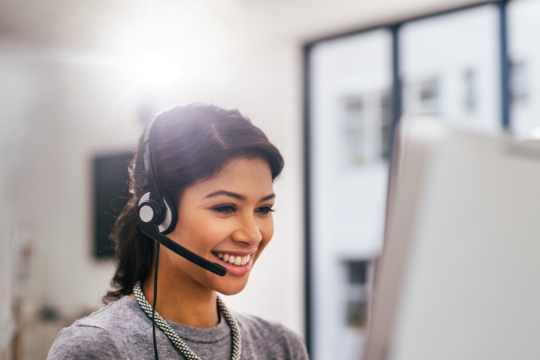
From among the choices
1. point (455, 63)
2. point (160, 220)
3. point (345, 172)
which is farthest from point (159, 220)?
point (345, 172)

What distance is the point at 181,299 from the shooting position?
2.52 ft

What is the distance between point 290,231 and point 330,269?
1.54 ft

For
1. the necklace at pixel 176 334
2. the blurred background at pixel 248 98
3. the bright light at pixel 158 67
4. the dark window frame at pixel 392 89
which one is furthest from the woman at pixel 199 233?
the bright light at pixel 158 67

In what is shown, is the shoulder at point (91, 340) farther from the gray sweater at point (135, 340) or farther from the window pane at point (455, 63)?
the window pane at point (455, 63)

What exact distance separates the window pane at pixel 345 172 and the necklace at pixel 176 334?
7.37 ft

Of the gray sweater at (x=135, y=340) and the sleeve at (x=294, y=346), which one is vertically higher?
the gray sweater at (x=135, y=340)

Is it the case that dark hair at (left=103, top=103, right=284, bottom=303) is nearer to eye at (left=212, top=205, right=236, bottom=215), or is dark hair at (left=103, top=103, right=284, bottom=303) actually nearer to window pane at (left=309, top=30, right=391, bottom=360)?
eye at (left=212, top=205, right=236, bottom=215)

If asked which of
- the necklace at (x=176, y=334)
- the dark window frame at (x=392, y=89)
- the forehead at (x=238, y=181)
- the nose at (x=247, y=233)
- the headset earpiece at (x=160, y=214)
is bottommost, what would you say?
the necklace at (x=176, y=334)

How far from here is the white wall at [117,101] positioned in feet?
9.39

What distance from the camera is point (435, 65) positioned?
293 cm

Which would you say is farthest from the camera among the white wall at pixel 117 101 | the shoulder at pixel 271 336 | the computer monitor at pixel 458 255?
the white wall at pixel 117 101

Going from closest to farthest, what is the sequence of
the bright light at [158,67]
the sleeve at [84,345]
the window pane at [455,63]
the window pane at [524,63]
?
the sleeve at [84,345] → the window pane at [524,63] → the window pane at [455,63] → the bright light at [158,67]

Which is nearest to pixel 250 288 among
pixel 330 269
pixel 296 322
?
pixel 296 322

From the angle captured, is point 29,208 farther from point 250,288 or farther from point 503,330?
point 503,330
